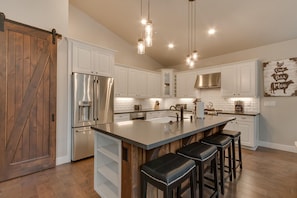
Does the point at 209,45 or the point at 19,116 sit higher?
the point at 209,45

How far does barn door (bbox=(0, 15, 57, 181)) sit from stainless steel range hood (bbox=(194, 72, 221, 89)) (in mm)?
4322

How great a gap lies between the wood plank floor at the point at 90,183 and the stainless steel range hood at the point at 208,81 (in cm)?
249

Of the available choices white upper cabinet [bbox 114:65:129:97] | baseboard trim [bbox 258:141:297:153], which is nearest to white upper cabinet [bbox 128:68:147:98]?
white upper cabinet [bbox 114:65:129:97]

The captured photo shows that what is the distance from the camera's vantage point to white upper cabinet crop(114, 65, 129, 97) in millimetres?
4668

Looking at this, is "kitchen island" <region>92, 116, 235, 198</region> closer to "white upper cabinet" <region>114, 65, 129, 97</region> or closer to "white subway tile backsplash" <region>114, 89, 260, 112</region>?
"white upper cabinet" <region>114, 65, 129, 97</region>

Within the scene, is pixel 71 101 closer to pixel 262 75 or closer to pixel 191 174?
pixel 191 174

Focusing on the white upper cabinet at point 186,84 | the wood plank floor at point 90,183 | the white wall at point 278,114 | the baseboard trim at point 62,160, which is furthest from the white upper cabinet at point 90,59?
the white wall at point 278,114

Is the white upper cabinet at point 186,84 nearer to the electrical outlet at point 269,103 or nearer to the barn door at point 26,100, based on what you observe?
the electrical outlet at point 269,103

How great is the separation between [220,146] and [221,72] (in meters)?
3.29

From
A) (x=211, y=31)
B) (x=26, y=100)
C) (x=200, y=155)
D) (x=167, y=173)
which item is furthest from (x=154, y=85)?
(x=167, y=173)

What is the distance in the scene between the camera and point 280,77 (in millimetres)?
4051

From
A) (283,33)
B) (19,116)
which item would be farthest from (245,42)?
(19,116)

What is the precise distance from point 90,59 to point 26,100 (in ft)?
4.98

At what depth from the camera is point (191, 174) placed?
157 cm
